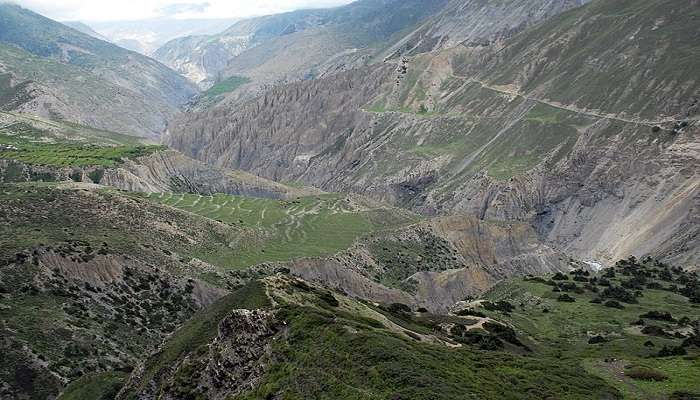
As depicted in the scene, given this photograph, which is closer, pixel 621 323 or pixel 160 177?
pixel 621 323

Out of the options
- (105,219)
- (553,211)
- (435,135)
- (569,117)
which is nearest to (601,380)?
(105,219)

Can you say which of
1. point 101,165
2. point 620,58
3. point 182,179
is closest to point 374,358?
point 101,165

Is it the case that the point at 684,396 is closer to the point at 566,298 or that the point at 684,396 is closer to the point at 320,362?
the point at 320,362

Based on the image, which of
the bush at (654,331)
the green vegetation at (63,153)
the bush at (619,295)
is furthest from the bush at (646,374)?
the green vegetation at (63,153)

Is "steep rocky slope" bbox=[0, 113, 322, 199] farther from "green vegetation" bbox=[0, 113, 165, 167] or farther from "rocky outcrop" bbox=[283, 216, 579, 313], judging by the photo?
"rocky outcrop" bbox=[283, 216, 579, 313]

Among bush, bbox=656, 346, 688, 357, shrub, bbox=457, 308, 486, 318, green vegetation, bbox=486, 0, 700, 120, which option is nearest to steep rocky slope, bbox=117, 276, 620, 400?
bush, bbox=656, 346, 688, 357

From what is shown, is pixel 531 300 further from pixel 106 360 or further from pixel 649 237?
pixel 649 237
